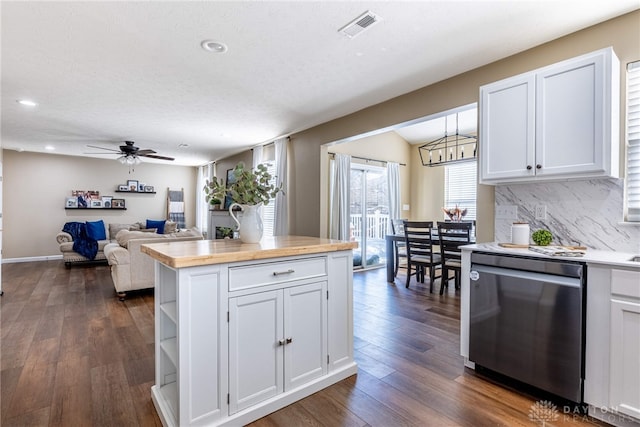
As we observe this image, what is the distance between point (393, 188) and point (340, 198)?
5.57ft

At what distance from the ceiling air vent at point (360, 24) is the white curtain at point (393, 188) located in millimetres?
4455

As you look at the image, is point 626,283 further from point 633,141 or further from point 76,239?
point 76,239

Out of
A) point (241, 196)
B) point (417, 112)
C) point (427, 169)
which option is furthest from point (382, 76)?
point (427, 169)

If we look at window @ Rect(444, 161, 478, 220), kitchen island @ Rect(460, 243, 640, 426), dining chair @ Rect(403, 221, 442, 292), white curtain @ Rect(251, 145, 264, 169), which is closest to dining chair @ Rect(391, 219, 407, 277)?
dining chair @ Rect(403, 221, 442, 292)

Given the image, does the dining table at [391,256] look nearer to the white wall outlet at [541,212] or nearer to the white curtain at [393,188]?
the white curtain at [393,188]

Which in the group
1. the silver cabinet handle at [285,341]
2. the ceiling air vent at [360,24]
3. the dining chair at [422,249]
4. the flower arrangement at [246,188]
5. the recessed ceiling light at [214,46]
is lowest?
the silver cabinet handle at [285,341]

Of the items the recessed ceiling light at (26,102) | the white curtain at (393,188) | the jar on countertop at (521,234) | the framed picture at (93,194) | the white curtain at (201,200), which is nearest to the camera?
the jar on countertop at (521,234)

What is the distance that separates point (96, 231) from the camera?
6.71 m

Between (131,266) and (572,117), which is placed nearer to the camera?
(572,117)

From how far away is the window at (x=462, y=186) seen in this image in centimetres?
605

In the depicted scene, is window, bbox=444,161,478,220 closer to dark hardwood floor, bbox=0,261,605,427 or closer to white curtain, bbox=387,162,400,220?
white curtain, bbox=387,162,400,220

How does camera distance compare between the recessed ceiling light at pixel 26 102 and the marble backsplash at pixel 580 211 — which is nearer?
the marble backsplash at pixel 580 211

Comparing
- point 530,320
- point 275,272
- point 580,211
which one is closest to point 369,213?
point 580,211

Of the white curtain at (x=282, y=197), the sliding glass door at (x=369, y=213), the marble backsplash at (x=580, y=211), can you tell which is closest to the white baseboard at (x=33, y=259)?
the white curtain at (x=282, y=197)
